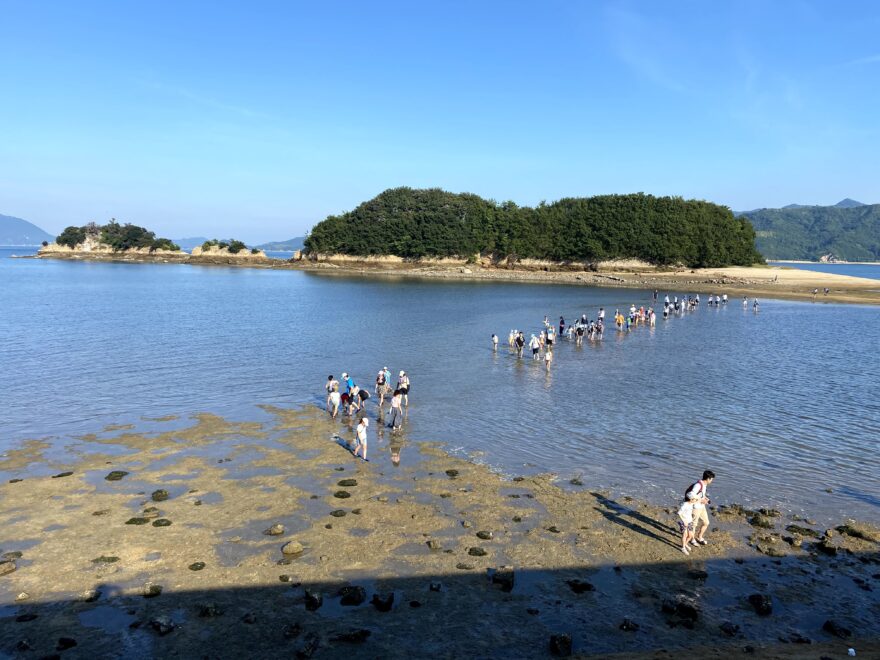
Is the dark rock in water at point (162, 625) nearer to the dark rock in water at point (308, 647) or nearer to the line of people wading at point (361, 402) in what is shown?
the dark rock in water at point (308, 647)

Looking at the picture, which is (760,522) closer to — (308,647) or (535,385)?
(308,647)

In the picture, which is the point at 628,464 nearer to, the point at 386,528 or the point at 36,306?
the point at 386,528

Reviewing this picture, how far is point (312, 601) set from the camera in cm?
1073

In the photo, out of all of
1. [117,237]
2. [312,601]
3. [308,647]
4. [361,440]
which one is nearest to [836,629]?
[308,647]

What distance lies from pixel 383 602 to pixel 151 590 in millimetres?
4617

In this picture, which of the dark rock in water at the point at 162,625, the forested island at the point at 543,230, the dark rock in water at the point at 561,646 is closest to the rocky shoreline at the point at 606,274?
the forested island at the point at 543,230

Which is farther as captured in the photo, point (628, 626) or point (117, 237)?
point (117, 237)

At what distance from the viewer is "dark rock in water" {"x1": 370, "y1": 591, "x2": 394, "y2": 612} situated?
1064 centimetres

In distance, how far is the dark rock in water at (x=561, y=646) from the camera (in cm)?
950

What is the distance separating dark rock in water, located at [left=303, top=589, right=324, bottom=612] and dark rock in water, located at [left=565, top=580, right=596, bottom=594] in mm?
5038

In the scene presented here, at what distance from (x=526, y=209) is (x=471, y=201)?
14928mm

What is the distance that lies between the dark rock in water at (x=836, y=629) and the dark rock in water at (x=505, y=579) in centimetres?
569

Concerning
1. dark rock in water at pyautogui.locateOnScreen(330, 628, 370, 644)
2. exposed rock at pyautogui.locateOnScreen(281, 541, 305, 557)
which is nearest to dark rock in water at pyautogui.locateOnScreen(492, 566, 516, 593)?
dark rock in water at pyautogui.locateOnScreen(330, 628, 370, 644)

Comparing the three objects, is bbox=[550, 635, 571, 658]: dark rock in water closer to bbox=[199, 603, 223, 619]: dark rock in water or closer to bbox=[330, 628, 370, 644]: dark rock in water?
bbox=[330, 628, 370, 644]: dark rock in water
